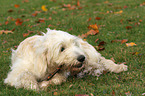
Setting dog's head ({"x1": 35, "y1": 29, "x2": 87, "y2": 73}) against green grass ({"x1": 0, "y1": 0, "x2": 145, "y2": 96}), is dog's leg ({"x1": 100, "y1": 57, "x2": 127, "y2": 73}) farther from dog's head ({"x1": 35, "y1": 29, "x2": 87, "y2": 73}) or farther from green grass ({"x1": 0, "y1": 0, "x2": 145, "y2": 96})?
dog's head ({"x1": 35, "y1": 29, "x2": 87, "y2": 73})

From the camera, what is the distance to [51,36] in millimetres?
4074

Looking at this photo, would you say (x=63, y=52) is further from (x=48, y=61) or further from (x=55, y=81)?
(x=55, y=81)

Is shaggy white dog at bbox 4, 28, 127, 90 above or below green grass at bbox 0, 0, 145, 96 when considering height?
above

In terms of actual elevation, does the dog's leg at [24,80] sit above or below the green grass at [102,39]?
above

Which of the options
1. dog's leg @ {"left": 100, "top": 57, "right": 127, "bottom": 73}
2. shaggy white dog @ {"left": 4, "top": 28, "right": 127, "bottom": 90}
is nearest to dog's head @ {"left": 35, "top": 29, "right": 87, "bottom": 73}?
shaggy white dog @ {"left": 4, "top": 28, "right": 127, "bottom": 90}

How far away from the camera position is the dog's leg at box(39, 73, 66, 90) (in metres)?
4.03

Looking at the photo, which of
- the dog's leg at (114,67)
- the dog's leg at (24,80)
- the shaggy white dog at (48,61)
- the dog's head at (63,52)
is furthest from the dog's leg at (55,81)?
the dog's leg at (114,67)

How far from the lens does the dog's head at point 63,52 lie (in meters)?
3.78

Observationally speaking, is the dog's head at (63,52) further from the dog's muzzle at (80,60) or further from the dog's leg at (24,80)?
the dog's leg at (24,80)

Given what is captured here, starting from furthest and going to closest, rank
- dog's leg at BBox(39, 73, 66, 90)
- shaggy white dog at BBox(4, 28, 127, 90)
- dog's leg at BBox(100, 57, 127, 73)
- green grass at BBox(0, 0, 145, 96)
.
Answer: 1. dog's leg at BBox(100, 57, 127, 73)
2. dog's leg at BBox(39, 73, 66, 90)
3. shaggy white dog at BBox(4, 28, 127, 90)
4. green grass at BBox(0, 0, 145, 96)

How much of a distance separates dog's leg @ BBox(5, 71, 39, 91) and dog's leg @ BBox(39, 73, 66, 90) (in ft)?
0.36

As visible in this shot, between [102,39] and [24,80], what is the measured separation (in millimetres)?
3432

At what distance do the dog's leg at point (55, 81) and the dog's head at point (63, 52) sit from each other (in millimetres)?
264

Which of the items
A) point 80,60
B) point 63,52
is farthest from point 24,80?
point 80,60
